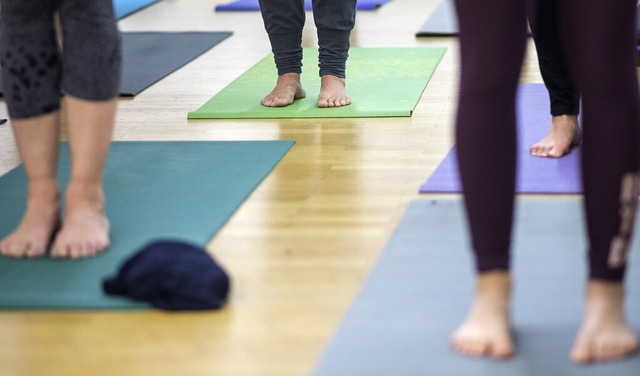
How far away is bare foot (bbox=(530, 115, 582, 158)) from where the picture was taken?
2576 millimetres

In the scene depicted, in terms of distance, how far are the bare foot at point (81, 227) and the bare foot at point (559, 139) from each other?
3.44 feet

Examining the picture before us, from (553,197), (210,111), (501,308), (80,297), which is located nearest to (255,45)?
(210,111)

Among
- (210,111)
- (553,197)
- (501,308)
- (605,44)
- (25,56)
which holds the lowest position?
(210,111)

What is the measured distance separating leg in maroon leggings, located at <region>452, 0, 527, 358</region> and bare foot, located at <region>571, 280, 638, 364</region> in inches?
3.9

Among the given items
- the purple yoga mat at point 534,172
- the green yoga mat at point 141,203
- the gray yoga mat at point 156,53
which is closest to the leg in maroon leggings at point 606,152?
the purple yoga mat at point 534,172

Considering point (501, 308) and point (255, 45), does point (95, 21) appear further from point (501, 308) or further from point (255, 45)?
point (255, 45)

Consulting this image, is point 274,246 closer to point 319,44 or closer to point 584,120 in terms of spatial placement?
point 584,120

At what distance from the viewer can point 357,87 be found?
350cm

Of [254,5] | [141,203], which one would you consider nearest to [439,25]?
[254,5]

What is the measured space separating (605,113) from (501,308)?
30cm

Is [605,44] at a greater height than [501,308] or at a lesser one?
greater

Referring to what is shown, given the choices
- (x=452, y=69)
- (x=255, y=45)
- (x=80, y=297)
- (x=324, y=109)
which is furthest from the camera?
(x=255, y=45)

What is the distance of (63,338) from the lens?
1.69 metres

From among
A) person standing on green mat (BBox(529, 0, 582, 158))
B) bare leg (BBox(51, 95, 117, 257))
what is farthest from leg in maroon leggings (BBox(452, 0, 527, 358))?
person standing on green mat (BBox(529, 0, 582, 158))
